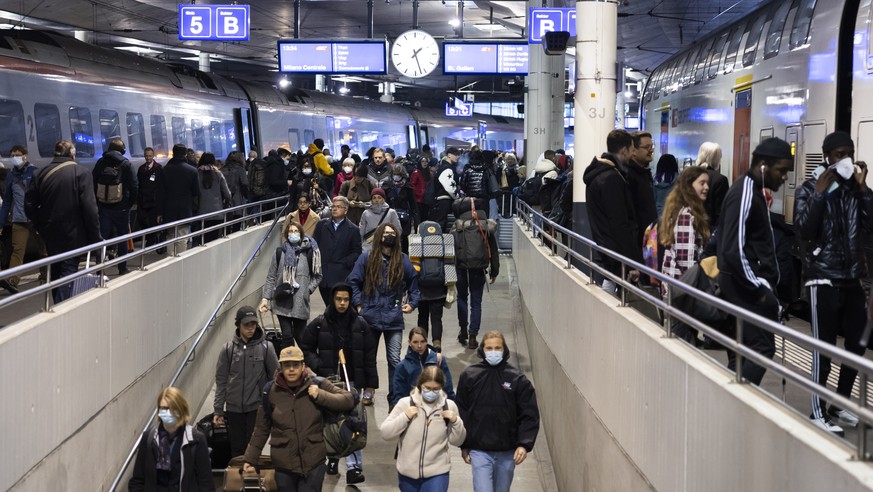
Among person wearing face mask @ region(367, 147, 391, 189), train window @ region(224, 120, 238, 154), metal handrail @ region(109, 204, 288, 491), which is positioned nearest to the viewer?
metal handrail @ region(109, 204, 288, 491)

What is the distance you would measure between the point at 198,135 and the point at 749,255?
70.5ft

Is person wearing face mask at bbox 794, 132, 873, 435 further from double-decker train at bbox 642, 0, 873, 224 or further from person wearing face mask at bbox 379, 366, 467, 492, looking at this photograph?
double-decker train at bbox 642, 0, 873, 224

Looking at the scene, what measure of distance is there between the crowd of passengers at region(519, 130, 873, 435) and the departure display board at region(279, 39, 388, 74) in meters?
17.1

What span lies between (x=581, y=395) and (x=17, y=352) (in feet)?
14.2

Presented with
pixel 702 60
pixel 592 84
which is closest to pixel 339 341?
pixel 592 84

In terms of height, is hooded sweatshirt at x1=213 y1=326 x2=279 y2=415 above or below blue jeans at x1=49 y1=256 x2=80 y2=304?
below

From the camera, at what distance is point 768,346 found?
20.7 ft

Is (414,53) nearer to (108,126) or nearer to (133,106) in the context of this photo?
(133,106)

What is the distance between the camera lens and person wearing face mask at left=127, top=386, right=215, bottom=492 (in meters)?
7.79

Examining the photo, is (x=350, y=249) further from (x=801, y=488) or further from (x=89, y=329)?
(x=801, y=488)

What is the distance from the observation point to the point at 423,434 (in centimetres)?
810

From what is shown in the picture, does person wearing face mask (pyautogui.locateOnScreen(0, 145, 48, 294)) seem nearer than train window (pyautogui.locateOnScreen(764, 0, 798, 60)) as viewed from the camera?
Yes

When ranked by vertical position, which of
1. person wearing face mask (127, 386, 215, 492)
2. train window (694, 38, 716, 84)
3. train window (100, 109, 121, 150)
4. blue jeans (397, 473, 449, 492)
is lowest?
blue jeans (397, 473, 449, 492)

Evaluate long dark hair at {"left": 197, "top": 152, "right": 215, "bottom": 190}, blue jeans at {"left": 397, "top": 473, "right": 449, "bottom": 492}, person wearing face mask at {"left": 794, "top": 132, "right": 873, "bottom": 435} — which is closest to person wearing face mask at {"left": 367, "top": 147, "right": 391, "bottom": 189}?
long dark hair at {"left": 197, "top": 152, "right": 215, "bottom": 190}
